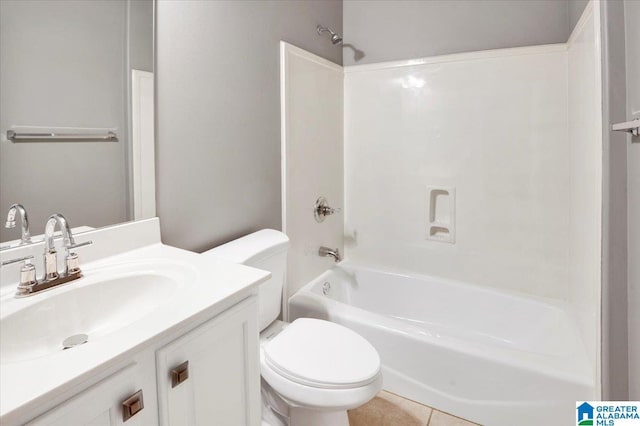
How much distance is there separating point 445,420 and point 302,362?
0.83 m

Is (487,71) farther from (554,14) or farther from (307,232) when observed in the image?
(307,232)

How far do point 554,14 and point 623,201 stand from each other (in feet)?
4.17

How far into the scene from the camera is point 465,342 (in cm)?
160

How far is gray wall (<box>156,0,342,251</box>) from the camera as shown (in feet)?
4.37

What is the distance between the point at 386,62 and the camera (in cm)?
235

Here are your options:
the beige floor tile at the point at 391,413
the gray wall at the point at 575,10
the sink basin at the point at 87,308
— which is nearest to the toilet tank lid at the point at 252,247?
the sink basin at the point at 87,308

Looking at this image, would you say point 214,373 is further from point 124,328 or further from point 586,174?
point 586,174

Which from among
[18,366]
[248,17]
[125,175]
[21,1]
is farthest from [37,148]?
[248,17]

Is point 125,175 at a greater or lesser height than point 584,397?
greater

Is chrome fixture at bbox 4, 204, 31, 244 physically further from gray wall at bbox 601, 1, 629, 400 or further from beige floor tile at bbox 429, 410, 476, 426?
gray wall at bbox 601, 1, 629, 400

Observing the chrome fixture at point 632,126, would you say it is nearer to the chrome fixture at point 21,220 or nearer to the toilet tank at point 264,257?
the toilet tank at point 264,257

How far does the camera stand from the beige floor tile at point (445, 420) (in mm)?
1588

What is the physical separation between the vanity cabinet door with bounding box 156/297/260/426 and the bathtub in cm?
86

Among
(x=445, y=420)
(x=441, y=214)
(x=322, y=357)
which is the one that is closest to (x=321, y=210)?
(x=441, y=214)
